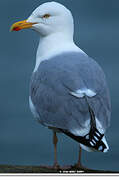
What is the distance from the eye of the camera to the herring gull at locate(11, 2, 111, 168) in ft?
21.9

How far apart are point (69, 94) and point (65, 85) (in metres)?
0.14

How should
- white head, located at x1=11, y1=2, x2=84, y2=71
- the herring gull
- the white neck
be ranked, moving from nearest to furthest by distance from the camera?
the herring gull
the white neck
white head, located at x1=11, y1=2, x2=84, y2=71

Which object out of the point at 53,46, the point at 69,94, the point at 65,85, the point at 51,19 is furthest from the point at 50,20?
the point at 69,94

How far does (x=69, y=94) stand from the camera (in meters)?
6.85

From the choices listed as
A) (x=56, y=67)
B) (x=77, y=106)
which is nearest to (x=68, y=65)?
(x=56, y=67)

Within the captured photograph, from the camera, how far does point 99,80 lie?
282 inches

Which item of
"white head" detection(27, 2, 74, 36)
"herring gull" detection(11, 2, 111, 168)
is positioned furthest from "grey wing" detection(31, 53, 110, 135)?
"white head" detection(27, 2, 74, 36)

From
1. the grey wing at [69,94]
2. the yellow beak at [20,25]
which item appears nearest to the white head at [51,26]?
the yellow beak at [20,25]

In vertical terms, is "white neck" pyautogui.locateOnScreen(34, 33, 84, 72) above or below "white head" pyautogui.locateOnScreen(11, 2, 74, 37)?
below

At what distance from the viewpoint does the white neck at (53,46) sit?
765 cm

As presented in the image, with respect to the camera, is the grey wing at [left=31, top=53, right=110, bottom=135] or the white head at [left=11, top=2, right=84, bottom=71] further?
the white head at [left=11, top=2, right=84, bottom=71]

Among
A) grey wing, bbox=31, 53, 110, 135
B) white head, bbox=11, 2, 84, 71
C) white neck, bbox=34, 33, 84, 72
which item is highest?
white head, bbox=11, 2, 84, 71

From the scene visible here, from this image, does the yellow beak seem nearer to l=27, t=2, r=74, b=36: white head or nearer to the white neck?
l=27, t=2, r=74, b=36: white head

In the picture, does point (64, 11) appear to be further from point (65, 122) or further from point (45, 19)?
point (65, 122)
